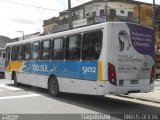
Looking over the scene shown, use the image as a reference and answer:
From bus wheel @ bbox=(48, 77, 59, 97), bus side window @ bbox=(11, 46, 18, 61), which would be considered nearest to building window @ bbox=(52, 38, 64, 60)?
bus wheel @ bbox=(48, 77, 59, 97)

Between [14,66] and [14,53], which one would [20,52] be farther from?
[14,66]

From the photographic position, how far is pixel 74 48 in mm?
12984

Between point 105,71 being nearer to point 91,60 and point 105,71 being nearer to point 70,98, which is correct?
point 91,60

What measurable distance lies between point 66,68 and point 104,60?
281 cm

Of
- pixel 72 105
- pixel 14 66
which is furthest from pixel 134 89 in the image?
pixel 14 66

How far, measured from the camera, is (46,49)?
1561 cm

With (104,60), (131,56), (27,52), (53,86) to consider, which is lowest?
(53,86)

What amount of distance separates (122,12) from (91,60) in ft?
171

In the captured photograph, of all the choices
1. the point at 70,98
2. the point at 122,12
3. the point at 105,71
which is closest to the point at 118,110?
the point at 105,71

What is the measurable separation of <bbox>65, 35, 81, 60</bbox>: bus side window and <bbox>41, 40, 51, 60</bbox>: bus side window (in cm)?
195

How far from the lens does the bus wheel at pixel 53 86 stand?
572 inches

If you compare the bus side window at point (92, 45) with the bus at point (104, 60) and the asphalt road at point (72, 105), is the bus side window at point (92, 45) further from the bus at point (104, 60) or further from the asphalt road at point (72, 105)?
the asphalt road at point (72, 105)

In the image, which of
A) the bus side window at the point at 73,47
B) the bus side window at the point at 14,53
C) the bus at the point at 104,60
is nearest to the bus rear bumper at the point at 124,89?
the bus at the point at 104,60

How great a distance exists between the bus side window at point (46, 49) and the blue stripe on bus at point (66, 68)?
0.24 meters
